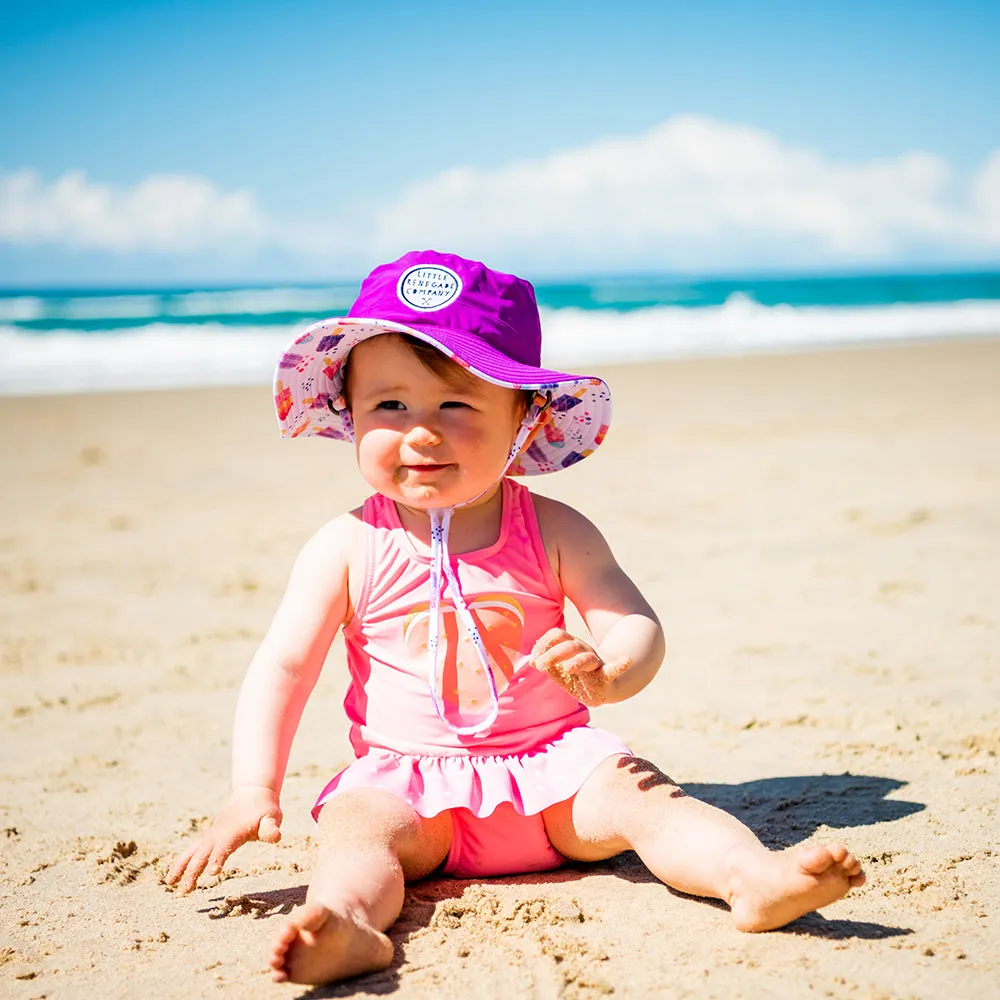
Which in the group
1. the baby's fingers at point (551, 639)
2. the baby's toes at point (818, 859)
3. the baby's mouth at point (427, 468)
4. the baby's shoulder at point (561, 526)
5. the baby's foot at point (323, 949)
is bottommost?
the baby's foot at point (323, 949)

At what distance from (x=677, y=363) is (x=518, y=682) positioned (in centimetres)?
1247

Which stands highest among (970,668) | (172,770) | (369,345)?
(369,345)

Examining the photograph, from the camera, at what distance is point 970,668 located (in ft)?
11.5

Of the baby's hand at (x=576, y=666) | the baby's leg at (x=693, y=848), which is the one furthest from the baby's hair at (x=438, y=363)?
the baby's leg at (x=693, y=848)

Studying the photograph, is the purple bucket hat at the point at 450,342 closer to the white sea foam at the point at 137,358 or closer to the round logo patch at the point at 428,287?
the round logo patch at the point at 428,287

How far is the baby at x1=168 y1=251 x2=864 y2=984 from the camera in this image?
2168 millimetres

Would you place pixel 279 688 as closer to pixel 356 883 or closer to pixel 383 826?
pixel 383 826

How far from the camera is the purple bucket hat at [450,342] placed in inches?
89.0

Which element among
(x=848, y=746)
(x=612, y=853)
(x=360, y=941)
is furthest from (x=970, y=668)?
(x=360, y=941)

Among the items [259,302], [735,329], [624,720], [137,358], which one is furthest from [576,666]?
[259,302]

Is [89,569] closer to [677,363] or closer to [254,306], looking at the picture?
[677,363]

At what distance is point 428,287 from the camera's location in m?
2.32

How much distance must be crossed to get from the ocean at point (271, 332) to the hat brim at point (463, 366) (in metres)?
10.7

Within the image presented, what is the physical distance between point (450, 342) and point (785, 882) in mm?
1133
